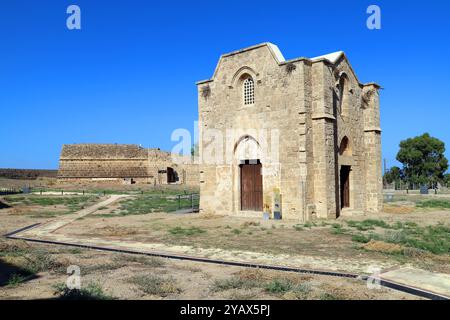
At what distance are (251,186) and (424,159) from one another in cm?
4580

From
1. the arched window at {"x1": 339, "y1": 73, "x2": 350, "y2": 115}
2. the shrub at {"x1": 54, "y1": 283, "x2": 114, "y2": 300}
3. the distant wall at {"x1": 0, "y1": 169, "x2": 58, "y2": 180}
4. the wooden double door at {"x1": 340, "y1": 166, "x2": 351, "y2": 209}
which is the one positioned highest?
the arched window at {"x1": 339, "y1": 73, "x2": 350, "y2": 115}

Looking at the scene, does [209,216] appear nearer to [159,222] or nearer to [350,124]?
[159,222]

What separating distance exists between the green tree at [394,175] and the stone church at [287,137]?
40.4 metres

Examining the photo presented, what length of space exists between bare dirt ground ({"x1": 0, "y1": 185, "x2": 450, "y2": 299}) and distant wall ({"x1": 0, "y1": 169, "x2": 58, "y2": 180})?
180ft

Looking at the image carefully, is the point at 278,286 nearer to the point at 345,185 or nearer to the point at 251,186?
the point at 251,186

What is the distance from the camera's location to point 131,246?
452 inches

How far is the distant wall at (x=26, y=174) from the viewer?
6398 centimetres

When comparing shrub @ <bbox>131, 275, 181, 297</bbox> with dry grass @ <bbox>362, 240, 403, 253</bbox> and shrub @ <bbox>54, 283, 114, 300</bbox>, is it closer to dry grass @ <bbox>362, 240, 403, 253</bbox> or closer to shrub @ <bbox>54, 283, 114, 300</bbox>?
shrub @ <bbox>54, 283, 114, 300</bbox>

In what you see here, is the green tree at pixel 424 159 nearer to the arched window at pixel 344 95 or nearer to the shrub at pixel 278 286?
the arched window at pixel 344 95

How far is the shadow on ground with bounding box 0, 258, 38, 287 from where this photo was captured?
7201 millimetres

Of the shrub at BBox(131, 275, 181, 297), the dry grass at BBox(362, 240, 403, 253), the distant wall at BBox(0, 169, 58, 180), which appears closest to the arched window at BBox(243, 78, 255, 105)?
the dry grass at BBox(362, 240, 403, 253)
